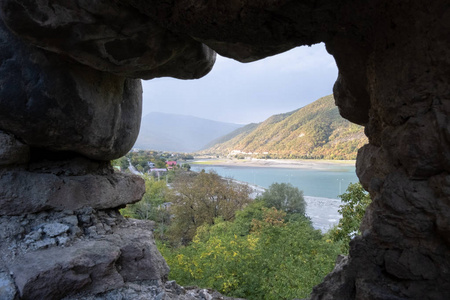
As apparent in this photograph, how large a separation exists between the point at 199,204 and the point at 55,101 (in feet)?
56.9

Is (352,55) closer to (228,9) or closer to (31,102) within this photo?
(228,9)

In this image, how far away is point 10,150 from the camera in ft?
7.50

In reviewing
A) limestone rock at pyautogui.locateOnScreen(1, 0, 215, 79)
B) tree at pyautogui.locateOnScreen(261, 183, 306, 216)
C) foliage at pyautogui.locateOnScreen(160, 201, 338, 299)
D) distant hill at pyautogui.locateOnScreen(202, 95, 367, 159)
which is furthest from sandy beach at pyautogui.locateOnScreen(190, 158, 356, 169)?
limestone rock at pyautogui.locateOnScreen(1, 0, 215, 79)

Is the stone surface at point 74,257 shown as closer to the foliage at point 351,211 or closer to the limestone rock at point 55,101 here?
the limestone rock at point 55,101

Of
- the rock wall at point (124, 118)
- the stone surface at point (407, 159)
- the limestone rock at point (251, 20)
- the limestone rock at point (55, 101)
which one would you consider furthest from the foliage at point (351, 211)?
the limestone rock at point (55, 101)

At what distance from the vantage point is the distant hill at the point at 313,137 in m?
31.7

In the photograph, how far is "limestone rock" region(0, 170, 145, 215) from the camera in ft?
7.47

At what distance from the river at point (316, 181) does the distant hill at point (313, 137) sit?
113 inches

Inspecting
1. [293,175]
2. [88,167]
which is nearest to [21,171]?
[88,167]

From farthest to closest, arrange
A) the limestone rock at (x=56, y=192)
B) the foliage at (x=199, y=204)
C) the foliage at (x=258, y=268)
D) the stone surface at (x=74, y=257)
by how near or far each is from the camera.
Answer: the foliage at (x=199, y=204), the foliage at (x=258, y=268), the limestone rock at (x=56, y=192), the stone surface at (x=74, y=257)

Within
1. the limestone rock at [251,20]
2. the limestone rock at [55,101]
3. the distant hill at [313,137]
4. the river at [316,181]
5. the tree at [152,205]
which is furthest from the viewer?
the distant hill at [313,137]

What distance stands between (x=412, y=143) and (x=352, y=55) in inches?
29.8

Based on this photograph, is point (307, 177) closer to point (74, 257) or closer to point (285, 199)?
point (285, 199)

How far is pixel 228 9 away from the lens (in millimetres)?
1601
